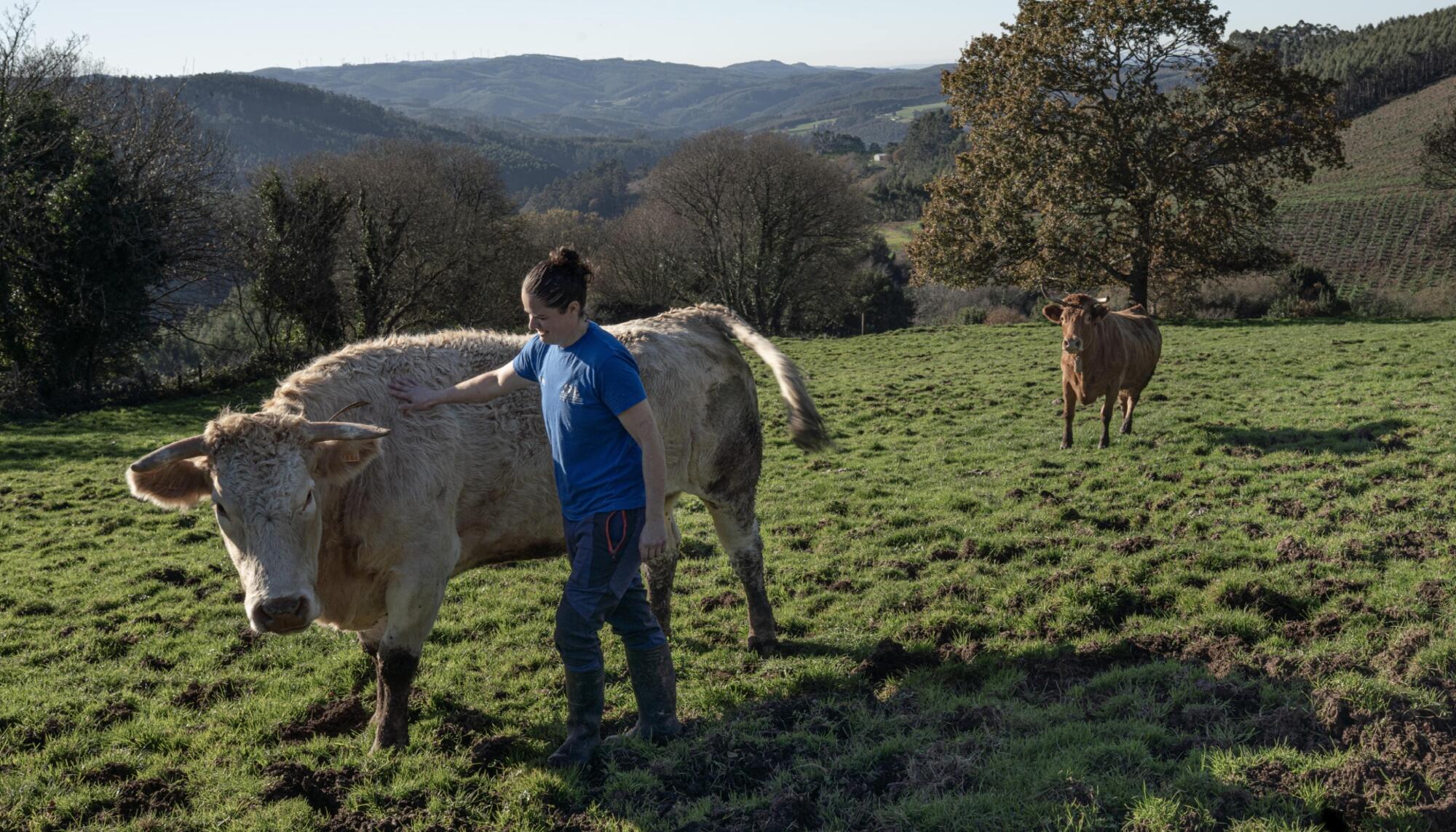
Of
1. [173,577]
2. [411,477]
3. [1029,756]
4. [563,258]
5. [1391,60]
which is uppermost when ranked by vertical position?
[1391,60]

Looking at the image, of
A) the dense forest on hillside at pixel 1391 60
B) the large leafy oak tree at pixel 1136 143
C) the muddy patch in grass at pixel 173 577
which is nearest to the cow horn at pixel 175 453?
the muddy patch in grass at pixel 173 577

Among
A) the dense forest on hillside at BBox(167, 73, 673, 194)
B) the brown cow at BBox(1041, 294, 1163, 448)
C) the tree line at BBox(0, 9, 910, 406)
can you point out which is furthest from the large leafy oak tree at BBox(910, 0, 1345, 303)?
the dense forest on hillside at BBox(167, 73, 673, 194)

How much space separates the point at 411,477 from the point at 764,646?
9.43 feet

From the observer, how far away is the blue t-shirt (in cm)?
434

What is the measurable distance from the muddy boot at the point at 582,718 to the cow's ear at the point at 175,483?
2197 millimetres

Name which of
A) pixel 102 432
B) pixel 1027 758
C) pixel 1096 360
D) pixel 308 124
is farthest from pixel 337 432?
pixel 308 124

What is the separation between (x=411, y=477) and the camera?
5.22 metres

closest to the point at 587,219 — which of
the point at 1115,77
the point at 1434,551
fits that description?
the point at 1115,77

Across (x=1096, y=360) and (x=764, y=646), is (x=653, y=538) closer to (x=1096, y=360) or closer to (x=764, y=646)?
(x=764, y=646)

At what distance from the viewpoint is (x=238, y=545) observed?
4512mm

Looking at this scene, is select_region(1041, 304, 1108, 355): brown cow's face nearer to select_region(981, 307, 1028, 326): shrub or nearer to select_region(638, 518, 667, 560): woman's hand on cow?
select_region(638, 518, 667, 560): woman's hand on cow

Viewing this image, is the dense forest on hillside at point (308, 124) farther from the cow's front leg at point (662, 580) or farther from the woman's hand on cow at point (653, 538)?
the woman's hand on cow at point (653, 538)

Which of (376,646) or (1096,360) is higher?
(1096,360)

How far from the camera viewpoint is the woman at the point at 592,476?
171 inches
